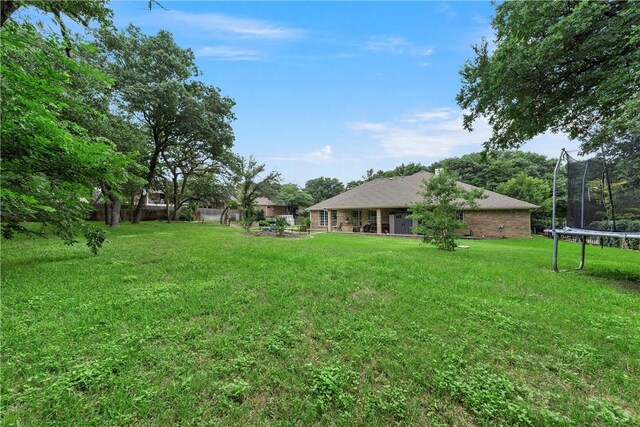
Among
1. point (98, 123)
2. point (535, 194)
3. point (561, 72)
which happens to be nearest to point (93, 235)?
point (98, 123)

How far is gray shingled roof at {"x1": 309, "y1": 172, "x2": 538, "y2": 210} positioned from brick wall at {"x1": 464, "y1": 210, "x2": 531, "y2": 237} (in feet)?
2.04

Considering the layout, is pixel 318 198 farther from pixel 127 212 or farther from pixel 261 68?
pixel 261 68

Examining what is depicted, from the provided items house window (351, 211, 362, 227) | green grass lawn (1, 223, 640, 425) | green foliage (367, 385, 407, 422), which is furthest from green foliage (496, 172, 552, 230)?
green foliage (367, 385, 407, 422)

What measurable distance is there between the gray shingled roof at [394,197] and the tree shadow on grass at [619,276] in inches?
440

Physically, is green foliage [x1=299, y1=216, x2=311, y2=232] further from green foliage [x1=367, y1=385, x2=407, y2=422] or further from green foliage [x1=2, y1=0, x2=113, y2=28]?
green foliage [x1=367, y1=385, x2=407, y2=422]

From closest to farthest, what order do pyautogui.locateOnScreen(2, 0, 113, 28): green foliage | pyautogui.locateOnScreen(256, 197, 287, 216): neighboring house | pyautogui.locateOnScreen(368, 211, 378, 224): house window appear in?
pyautogui.locateOnScreen(2, 0, 113, 28): green foliage → pyautogui.locateOnScreen(368, 211, 378, 224): house window → pyautogui.locateOnScreen(256, 197, 287, 216): neighboring house

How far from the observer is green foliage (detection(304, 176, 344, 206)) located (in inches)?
2218

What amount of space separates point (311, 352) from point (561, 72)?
1012 centimetres

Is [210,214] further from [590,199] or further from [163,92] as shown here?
[590,199]

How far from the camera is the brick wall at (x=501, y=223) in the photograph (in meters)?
18.3

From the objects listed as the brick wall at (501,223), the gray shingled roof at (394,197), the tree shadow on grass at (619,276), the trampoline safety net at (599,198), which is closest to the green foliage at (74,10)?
the trampoline safety net at (599,198)

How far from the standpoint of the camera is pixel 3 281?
4.68 metres

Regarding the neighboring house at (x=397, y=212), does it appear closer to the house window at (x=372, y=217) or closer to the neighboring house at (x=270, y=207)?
the house window at (x=372, y=217)

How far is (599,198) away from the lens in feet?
22.6
